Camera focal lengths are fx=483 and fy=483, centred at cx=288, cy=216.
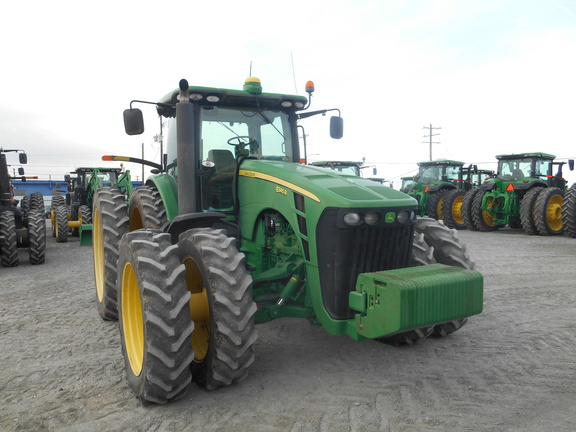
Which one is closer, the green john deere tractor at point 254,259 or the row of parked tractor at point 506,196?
the green john deere tractor at point 254,259

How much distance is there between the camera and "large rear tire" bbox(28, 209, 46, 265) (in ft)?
30.9

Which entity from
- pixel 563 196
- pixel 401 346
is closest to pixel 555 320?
pixel 401 346

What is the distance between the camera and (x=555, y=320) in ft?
17.3

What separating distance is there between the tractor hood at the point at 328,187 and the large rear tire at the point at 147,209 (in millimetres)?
1214

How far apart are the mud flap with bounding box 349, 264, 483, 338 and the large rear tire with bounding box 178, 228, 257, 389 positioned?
751 millimetres

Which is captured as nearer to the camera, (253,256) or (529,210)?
(253,256)

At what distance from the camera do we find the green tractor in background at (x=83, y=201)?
1308 centimetres

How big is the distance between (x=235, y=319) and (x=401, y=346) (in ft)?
5.86

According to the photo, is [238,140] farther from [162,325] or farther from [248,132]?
[162,325]

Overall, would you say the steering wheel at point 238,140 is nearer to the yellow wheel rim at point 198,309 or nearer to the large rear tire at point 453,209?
the yellow wheel rim at point 198,309

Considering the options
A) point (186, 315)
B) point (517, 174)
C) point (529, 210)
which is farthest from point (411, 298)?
point (517, 174)

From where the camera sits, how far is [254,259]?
14.1 feet

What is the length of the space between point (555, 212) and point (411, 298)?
14.0m

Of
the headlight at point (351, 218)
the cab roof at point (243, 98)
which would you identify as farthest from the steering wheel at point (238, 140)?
the headlight at point (351, 218)
